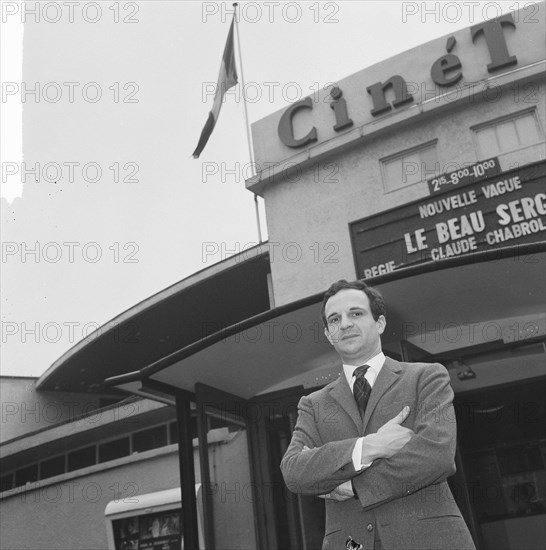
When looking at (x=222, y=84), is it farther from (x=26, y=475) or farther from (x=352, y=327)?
(x=352, y=327)

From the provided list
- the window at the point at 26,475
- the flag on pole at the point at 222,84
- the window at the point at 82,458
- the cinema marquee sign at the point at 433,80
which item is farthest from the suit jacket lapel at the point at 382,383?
the window at the point at 26,475

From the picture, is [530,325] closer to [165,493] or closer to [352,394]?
[352,394]

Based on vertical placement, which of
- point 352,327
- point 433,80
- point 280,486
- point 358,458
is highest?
point 433,80

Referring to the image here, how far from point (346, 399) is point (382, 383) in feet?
0.59

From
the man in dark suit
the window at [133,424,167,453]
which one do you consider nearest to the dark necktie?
the man in dark suit

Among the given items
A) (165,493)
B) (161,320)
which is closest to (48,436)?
(161,320)

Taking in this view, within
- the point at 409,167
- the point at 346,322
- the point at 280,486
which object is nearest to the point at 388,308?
the point at 280,486

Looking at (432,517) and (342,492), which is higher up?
(342,492)

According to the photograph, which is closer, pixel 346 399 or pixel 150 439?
pixel 346 399

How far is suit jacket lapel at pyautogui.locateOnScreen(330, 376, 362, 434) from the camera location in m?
2.68

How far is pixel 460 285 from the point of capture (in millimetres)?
7117

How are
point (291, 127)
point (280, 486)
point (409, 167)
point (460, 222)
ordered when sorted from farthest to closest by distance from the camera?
point (291, 127) < point (409, 167) < point (460, 222) < point (280, 486)

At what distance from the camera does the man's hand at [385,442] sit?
2.40m

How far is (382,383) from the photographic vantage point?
271 centimetres
